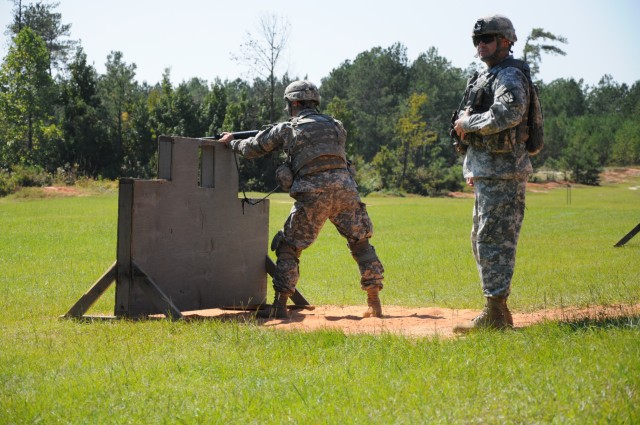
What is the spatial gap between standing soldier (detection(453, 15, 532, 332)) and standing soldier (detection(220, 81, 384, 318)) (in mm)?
1940

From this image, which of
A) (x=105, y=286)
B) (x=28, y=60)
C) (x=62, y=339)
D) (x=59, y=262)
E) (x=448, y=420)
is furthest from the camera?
(x=28, y=60)

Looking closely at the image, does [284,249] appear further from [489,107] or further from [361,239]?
[489,107]

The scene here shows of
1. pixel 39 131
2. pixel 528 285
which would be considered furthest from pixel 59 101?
pixel 528 285

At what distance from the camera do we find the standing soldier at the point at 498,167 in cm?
704

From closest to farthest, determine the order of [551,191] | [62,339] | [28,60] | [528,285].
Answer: [62,339], [528,285], [28,60], [551,191]

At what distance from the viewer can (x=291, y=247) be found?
29.5 ft

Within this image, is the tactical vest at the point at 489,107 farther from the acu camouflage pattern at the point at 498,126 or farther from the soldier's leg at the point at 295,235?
the soldier's leg at the point at 295,235

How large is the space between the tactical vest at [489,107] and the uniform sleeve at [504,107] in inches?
4.1

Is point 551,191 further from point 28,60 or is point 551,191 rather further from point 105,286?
point 105,286

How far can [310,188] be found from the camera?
8.77m

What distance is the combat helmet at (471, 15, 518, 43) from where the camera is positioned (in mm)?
7184

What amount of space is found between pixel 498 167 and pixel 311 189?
228 centimetres

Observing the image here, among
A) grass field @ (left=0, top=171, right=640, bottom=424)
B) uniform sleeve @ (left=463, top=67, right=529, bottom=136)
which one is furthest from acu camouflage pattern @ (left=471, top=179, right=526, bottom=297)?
grass field @ (left=0, top=171, right=640, bottom=424)

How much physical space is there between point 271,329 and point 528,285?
6.61 metres
